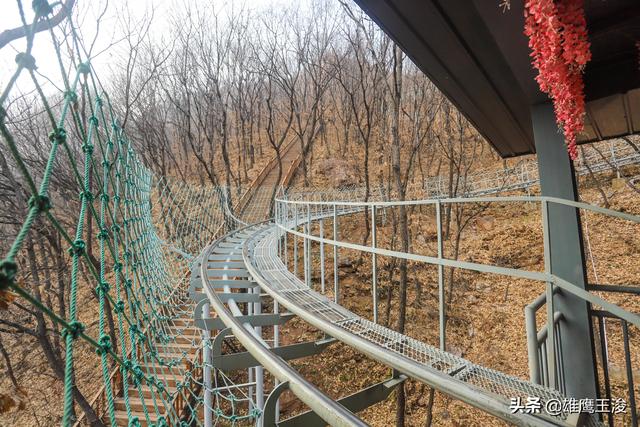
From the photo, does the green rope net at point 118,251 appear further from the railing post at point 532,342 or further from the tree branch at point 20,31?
the railing post at point 532,342

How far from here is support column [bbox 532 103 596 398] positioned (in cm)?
247

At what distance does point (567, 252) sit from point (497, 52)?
1683 millimetres

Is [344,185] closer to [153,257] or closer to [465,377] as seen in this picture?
[153,257]

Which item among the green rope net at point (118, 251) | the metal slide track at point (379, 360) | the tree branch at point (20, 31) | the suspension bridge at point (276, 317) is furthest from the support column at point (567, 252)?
the tree branch at point (20, 31)

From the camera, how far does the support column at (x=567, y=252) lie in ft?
8.11

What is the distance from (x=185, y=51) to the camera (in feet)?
46.6

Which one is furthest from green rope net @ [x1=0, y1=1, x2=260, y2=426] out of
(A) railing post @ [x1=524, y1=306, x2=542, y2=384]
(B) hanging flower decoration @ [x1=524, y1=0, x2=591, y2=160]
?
(B) hanging flower decoration @ [x1=524, y1=0, x2=591, y2=160]

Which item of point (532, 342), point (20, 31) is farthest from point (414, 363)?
point (20, 31)

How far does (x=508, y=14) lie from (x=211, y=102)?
16.0 m

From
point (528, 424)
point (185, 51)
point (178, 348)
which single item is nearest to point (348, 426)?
point (528, 424)

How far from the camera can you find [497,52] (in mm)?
2496

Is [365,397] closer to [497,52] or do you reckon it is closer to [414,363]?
[414,363]

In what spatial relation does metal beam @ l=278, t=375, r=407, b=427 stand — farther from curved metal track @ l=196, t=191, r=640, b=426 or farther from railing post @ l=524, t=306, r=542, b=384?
railing post @ l=524, t=306, r=542, b=384

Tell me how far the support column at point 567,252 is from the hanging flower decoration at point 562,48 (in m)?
0.96
